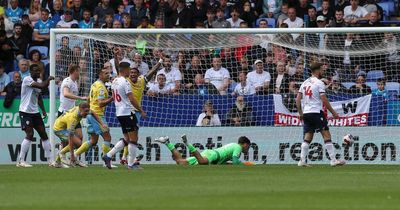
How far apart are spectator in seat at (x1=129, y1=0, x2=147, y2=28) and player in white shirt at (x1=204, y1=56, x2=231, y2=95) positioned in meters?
4.84

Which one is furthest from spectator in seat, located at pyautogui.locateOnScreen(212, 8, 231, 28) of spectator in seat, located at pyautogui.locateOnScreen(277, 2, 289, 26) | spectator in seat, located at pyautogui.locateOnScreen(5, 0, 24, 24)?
spectator in seat, located at pyautogui.locateOnScreen(5, 0, 24, 24)

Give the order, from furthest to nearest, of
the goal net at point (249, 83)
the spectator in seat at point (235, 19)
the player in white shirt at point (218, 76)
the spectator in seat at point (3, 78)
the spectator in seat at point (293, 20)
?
the spectator in seat at point (235, 19), the spectator in seat at point (293, 20), the spectator in seat at point (3, 78), the player in white shirt at point (218, 76), the goal net at point (249, 83)

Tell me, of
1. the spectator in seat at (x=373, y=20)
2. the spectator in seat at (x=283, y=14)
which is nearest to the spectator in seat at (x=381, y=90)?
the spectator in seat at (x=373, y=20)

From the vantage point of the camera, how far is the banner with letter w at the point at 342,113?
27656mm

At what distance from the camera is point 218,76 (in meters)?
28.2

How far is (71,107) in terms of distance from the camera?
87.7 feet

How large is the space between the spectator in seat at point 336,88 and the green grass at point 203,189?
453 centimetres

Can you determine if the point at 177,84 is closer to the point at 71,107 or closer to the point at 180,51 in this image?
the point at 180,51

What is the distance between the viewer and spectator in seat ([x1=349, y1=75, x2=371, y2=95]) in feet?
90.9

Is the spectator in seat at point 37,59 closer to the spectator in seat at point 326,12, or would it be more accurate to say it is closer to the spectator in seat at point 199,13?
the spectator in seat at point 199,13

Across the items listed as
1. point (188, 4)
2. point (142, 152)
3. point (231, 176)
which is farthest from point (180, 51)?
point (231, 176)

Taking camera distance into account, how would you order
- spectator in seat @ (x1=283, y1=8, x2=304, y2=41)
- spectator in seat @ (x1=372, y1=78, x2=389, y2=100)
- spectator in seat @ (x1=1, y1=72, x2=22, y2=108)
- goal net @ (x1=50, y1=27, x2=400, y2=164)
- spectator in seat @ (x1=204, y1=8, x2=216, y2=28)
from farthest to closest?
spectator in seat @ (x1=204, y1=8, x2=216, y2=28)
spectator in seat @ (x1=283, y1=8, x2=304, y2=41)
spectator in seat @ (x1=1, y1=72, x2=22, y2=108)
goal net @ (x1=50, y1=27, x2=400, y2=164)
spectator in seat @ (x1=372, y1=78, x2=389, y2=100)

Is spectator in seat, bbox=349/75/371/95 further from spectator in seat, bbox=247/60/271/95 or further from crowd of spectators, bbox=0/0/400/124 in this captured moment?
spectator in seat, bbox=247/60/271/95

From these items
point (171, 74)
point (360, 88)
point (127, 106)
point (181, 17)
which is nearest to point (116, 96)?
point (127, 106)
